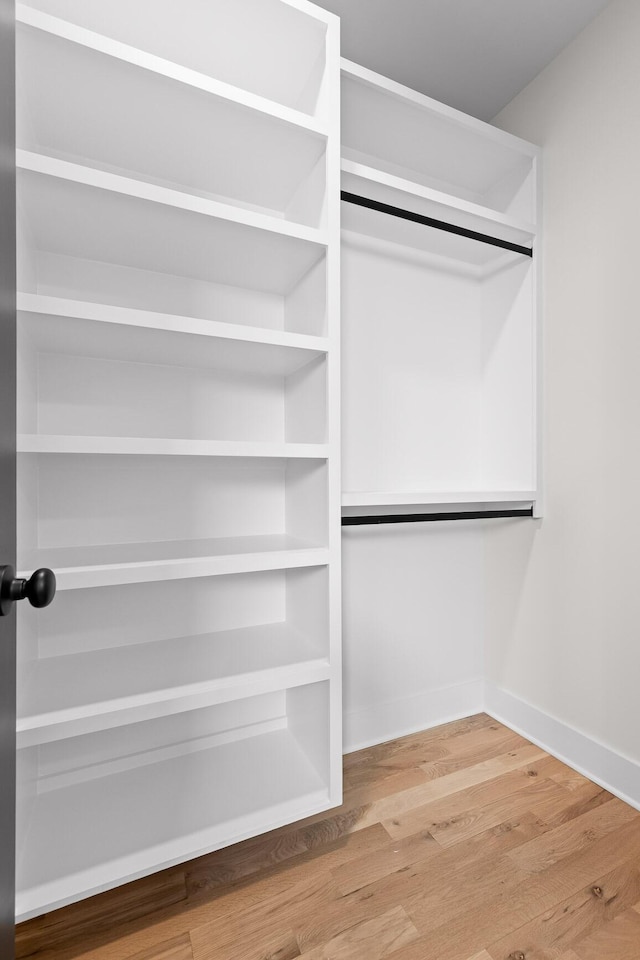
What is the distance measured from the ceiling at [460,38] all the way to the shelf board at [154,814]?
2.16 metres

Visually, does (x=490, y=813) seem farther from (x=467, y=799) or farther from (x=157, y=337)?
(x=157, y=337)

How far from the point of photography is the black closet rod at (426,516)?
131 cm

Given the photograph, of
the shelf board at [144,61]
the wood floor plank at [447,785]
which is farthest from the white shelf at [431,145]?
the wood floor plank at [447,785]

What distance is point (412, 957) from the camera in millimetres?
981

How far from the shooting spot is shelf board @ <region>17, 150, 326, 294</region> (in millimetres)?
943

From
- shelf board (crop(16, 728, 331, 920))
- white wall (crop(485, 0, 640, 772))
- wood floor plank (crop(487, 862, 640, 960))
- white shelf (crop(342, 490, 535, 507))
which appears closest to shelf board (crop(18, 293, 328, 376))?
white shelf (crop(342, 490, 535, 507))

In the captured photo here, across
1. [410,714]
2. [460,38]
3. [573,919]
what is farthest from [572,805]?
[460,38]

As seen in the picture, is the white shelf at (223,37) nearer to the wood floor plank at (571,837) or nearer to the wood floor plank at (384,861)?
the wood floor plank at (384,861)

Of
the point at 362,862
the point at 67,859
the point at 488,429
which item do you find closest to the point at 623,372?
the point at 488,429

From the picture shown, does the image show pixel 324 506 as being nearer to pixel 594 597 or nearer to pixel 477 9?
pixel 594 597

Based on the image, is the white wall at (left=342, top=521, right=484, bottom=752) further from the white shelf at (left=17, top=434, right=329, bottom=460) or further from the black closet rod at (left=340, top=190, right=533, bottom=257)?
the black closet rod at (left=340, top=190, right=533, bottom=257)

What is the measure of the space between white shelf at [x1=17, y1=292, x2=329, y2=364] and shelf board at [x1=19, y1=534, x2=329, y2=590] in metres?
0.48

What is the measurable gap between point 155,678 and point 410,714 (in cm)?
107

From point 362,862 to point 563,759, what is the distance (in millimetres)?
806
